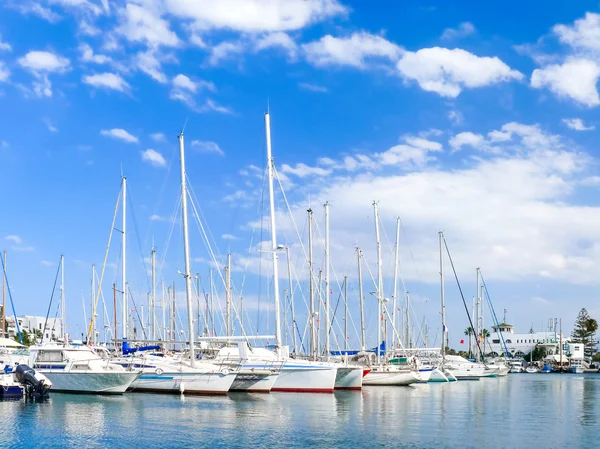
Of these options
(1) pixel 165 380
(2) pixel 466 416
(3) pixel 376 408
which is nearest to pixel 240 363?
(1) pixel 165 380

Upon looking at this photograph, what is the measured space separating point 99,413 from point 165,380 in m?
11.1

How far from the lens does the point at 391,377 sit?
69.2 m

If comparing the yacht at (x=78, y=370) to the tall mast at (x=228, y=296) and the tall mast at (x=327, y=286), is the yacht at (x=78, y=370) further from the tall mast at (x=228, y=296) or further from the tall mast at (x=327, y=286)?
the tall mast at (x=228, y=296)

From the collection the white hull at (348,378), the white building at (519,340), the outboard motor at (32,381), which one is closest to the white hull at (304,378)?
the white hull at (348,378)

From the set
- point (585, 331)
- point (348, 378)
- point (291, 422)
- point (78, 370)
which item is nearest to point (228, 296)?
point (348, 378)

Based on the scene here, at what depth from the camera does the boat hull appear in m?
68.3

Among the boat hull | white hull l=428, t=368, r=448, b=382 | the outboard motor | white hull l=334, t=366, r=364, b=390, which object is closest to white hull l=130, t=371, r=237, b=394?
the outboard motor

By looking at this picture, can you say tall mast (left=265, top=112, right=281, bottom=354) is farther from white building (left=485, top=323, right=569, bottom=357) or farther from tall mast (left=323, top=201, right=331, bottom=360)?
white building (left=485, top=323, right=569, bottom=357)

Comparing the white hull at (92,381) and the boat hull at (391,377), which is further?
the boat hull at (391,377)

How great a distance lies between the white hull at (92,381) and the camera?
49312mm

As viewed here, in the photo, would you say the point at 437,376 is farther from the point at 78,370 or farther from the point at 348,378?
the point at 78,370

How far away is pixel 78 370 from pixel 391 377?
30.6m

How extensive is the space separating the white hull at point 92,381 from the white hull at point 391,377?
25.6 metres

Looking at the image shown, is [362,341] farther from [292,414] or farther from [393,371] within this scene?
[292,414]
